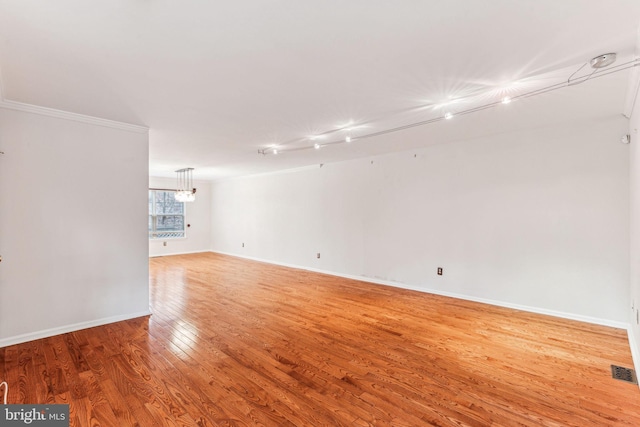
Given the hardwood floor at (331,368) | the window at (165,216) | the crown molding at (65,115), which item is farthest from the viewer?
the window at (165,216)

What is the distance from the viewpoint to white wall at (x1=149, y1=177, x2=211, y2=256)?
28.5 feet

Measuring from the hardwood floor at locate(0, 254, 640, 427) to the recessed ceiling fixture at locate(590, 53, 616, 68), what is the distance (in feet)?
7.83

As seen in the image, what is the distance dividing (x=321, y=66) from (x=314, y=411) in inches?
95.7

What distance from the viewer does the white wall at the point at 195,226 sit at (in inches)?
342

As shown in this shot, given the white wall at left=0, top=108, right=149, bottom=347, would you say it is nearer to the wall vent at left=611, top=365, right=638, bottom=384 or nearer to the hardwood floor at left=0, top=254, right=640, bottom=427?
the hardwood floor at left=0, top=254, right=640, bottom=427

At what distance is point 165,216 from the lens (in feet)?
29.3

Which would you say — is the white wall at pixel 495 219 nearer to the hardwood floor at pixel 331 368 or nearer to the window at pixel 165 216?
the hardwood floor at pixel 331 368

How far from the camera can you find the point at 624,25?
5.54ft

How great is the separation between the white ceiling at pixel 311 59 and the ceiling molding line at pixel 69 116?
14cm

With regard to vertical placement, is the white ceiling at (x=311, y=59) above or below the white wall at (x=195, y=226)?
above

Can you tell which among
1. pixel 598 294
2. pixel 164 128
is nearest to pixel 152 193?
pixel 164 128

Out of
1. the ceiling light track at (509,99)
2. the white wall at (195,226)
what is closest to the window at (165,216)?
the white wall at (195,226)

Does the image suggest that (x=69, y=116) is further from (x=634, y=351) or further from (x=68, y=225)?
(x=634, y=351)

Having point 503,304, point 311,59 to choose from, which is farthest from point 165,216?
point 503,304
